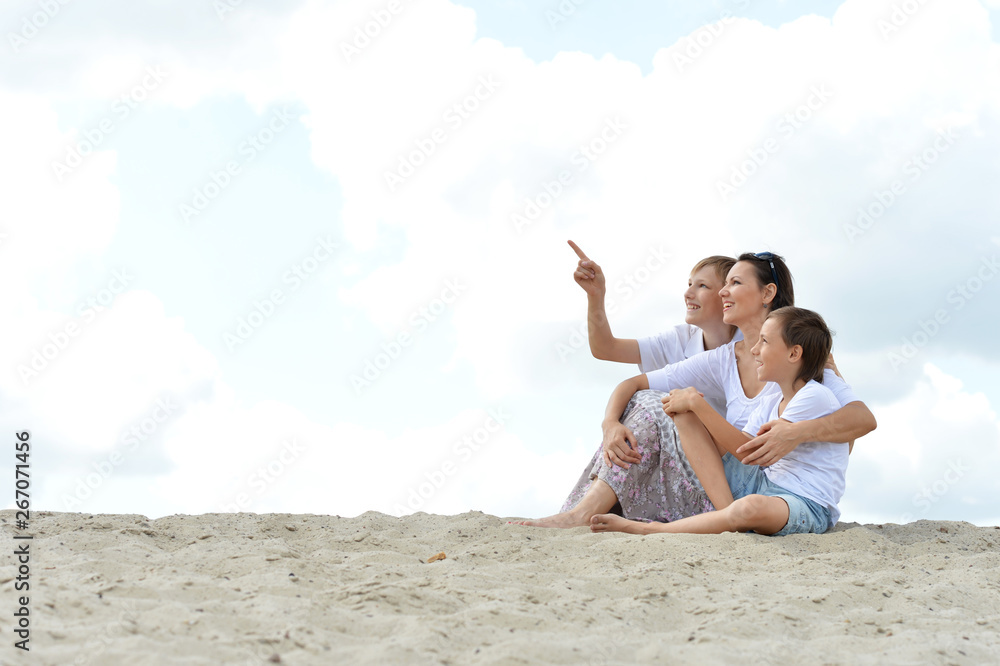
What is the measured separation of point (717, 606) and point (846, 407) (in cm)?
178

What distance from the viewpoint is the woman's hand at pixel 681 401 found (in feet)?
13.5

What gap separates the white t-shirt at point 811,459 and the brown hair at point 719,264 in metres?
1.02

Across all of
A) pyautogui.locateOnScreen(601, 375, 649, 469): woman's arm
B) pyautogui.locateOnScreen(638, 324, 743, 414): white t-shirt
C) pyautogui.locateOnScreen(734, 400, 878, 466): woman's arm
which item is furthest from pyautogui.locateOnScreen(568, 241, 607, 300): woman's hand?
pyautogui.locateOnScreen(734, 400, 878, 466): woman's arm

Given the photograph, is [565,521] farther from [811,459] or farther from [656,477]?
[811,459]

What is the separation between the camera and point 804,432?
3.94 meters

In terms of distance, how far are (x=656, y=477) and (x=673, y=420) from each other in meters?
0.37

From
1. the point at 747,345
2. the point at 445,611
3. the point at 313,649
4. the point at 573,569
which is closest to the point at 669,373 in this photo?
the point at 747,345

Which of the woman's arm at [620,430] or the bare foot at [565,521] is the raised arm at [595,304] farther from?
the bare foot at [565,521]

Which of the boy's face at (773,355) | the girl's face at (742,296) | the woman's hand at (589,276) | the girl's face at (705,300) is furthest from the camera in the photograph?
the woman's hand at (589,276)

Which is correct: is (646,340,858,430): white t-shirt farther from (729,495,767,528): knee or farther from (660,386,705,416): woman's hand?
(729,495,767,528): knee

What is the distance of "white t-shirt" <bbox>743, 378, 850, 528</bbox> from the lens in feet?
13.1

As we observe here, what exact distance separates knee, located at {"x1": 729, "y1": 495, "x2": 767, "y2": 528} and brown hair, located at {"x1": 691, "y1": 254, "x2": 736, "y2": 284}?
1.51 meters

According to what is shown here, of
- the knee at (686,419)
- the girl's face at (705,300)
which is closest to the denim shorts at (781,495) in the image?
the knee at (686,419)

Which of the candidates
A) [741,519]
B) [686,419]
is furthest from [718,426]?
[741,519]
